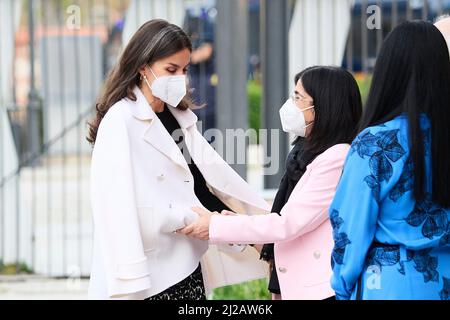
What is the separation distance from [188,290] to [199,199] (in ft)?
1.31

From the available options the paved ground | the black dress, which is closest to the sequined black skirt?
the black dress

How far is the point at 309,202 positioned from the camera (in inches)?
135

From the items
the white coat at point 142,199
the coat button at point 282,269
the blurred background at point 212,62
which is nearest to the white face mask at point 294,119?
the white coat at point 142,199

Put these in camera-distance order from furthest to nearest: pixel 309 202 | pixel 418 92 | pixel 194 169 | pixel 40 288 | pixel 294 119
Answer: pixel 40 288 → pixel 194 169 → pixel 294 119 → pixel 309 202 → pixel 418 92

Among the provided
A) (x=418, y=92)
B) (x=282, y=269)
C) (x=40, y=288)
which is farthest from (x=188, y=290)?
(x=40, y=288)

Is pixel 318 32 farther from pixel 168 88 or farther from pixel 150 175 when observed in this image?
pixel 150 175

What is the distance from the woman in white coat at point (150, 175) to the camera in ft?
11.2

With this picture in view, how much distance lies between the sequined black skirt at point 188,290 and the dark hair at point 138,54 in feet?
2.11

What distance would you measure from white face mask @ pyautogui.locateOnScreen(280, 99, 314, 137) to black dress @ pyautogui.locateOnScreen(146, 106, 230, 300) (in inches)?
16.4

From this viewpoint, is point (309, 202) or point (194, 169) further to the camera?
point (194, 169)

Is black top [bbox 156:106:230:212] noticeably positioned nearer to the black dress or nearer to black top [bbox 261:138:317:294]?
the black dress

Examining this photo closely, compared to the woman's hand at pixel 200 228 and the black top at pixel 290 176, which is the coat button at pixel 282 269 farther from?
the woman's hand at pixel 200 228

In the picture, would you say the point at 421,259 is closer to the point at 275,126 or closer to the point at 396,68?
the point at 396,68
